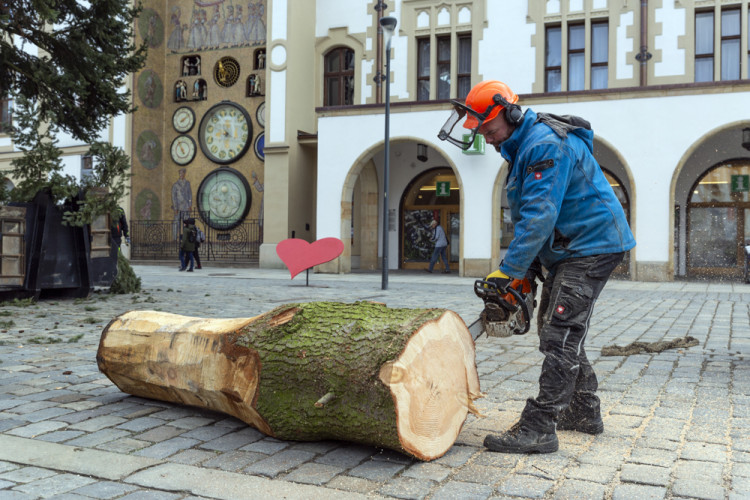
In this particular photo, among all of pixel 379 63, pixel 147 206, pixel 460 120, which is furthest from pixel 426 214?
pixel 460 120

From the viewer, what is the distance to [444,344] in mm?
3275

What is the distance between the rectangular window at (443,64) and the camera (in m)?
21.4

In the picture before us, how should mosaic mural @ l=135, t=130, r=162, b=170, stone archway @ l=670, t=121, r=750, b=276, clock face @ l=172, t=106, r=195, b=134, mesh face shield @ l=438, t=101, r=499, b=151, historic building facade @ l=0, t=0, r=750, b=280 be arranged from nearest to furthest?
mesh face shield @ l=438, t=101, r=499, b=151 → historic building facade @ l=0, t=0, r=750, b=280 → stone archway @ l=670, t=121, r=750, b=276 → mosaic mural @ l=135, t=130, r=162, b=170 → clock face @ l=172, t=106, r=195, b=134

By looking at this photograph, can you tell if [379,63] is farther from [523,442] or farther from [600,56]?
[523,442]

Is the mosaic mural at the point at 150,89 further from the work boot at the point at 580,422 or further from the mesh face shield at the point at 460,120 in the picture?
the work boot at the point at 580,422

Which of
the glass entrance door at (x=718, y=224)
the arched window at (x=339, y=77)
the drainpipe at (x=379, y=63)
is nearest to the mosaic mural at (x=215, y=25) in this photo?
the arched window at (x=339, y=77)

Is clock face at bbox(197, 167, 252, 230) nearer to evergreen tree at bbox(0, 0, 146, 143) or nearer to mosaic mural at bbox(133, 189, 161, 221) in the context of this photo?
mosaic mural at bbox(133, 189, 161, 221)

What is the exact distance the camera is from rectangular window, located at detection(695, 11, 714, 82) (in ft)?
61.4

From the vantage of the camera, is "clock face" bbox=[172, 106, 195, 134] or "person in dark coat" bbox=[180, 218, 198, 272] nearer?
"person in dark coat" bbox=[180, 218, 198, 272]

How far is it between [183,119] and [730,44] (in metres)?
18.8

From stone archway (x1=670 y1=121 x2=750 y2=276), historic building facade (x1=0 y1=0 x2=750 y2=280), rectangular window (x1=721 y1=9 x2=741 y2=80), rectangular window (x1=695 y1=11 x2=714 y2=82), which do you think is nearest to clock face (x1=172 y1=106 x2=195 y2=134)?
historic building facade (x1=0 y1=0 x2=750 y2=280)

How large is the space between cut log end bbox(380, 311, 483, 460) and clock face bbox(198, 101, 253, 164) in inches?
894

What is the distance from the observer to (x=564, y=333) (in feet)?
10.9

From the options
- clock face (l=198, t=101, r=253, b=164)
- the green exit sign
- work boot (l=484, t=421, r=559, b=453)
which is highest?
clock face (l=198, t=101, r=253, b=164)
